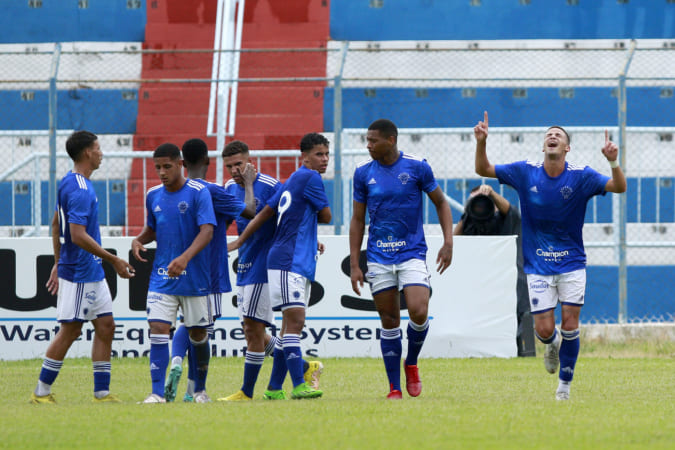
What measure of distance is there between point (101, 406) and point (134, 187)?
29.7 ft

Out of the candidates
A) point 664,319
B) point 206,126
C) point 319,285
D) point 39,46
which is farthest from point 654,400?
point 39,46

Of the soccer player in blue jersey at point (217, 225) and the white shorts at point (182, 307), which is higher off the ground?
the soccer player in blue jersey at point (217, 225)

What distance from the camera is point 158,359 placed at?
7.81m

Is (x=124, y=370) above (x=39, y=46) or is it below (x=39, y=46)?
below

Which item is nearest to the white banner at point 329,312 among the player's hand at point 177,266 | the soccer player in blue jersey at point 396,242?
the soccer player in blue jersey at point 396,242

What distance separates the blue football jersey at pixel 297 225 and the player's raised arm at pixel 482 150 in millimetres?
1235

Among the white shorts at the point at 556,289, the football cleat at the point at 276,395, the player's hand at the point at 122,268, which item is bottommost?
the football cleat at the point at 276,395

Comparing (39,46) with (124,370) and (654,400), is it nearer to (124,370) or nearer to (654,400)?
(124,370)

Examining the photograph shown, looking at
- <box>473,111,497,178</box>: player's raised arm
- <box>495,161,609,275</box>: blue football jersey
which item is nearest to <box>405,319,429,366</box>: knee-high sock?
<box>495,161,609,275</box>: blue football jersey

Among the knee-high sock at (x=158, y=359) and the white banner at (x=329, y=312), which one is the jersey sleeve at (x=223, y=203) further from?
the white banner at (x=329, y=312)

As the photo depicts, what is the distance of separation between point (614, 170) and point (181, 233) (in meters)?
3.23

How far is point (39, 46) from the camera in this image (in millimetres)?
20859

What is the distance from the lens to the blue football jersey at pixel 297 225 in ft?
26.6

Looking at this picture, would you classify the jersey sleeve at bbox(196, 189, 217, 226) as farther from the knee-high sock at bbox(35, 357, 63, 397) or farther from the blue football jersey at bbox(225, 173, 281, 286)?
the knee-high sock at bbox(35, 357, 63, 397)
